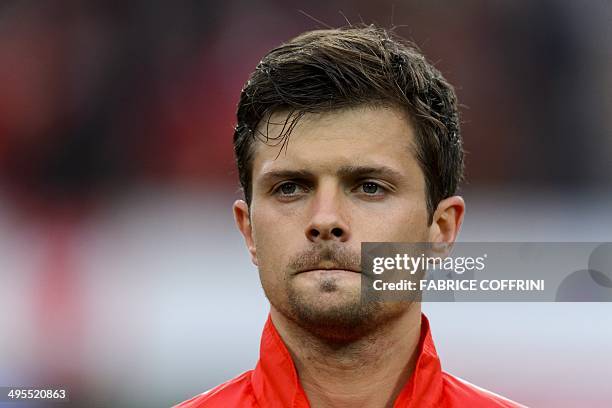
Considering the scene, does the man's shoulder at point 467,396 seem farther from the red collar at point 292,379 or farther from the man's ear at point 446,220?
the man's ear at point 446,220

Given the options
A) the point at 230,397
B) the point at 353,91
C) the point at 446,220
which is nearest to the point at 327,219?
the point at 353,91

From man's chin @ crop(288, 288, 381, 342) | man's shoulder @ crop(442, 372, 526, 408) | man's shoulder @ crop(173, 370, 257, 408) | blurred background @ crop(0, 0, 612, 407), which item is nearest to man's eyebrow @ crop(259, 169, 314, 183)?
man's chin @ crop(288, 288, 381, 342)

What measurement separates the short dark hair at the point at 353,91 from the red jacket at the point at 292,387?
0.39 meters

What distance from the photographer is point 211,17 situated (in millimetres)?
4816

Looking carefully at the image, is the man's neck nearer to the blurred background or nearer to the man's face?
the man's face

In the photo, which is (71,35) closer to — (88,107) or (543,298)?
(88,107)

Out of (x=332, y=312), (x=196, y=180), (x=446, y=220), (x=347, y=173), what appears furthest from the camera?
(x=196, y=180)

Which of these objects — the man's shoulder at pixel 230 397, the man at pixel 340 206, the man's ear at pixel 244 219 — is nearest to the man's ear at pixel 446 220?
the man at pixel 340 206

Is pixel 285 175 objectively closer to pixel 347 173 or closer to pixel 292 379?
pixel 347 173

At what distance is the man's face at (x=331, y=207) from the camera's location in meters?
2.08

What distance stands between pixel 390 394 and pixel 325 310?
36 centimetres

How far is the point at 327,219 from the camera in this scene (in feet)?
6.85

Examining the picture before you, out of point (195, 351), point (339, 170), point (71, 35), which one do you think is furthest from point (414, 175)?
point (71, 35)

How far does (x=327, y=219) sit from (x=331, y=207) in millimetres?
49
